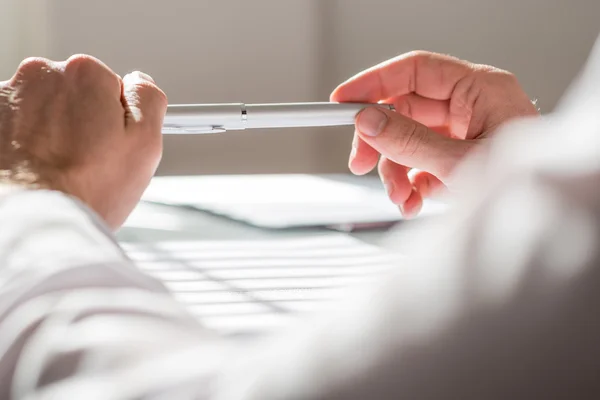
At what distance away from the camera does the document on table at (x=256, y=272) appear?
447 mm

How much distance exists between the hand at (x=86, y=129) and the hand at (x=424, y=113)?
213mm

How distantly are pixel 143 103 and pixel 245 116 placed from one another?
118mm

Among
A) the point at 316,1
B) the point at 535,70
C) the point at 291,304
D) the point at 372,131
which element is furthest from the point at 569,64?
the point at 291,304

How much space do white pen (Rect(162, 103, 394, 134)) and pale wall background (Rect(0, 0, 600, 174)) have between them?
1.00 metres

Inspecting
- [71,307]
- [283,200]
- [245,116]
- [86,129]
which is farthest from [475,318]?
[283,200]

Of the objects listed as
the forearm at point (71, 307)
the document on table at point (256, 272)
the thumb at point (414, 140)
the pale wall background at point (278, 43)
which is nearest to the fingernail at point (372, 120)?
the thumb at point (414, 140)

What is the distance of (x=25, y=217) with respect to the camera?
25cm

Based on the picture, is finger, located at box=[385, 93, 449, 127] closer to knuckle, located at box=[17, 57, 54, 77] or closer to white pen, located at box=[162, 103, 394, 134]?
white pen, located at box=[162, 103, 394, 134]

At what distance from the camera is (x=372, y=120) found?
618mm

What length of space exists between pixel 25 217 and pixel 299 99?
4.59ft

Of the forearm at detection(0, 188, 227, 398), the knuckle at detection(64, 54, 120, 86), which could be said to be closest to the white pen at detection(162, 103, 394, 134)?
the knuckle at detection(64, 54, 120, 86)

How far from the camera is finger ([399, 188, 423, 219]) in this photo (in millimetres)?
751

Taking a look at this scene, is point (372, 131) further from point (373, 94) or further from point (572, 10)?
point (572, 10)

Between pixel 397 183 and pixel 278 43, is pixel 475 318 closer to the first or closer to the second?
pixel 397 183
